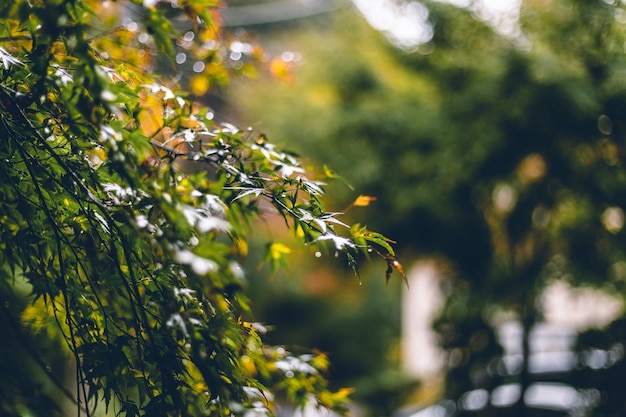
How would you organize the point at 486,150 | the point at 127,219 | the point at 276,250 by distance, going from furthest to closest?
the point at 486,150, the point at 276,250, the point at 127,219

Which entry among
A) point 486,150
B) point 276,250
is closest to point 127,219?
point 276,250

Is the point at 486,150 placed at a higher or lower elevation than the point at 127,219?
higher

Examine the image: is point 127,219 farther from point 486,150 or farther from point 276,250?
point 486,150

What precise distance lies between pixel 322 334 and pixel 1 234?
13.0m

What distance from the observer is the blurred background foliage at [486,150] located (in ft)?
18.7

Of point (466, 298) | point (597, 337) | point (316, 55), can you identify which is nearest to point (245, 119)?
point (316, 55)

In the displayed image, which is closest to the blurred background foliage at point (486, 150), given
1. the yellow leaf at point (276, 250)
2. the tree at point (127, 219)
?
the yellow leaf at point (276, 250)

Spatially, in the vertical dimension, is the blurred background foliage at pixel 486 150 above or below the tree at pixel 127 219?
above

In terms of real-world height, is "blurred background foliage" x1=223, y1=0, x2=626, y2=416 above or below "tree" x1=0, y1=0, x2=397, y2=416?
above

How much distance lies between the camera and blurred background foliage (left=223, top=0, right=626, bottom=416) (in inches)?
225

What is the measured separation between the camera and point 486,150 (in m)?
6.25

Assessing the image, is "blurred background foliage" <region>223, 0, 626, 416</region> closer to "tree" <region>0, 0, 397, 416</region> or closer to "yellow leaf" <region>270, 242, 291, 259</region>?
"yellow leaf" <region>270, 242, 291, 259</region>

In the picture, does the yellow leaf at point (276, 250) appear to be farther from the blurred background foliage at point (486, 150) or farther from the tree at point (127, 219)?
the blurred background foliage at point (486, 150)

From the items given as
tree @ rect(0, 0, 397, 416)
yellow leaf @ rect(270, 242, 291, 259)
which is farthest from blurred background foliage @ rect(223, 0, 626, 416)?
tree @ rect(0, 0, 397, 416)
